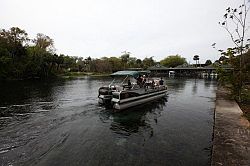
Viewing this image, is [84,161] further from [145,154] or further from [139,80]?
[139,80]

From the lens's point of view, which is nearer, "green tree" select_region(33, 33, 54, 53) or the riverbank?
the riverbank

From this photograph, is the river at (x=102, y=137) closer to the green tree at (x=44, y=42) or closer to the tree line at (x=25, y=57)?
the tree line at (x=25, y=57)

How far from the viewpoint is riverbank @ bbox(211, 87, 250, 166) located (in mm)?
7484

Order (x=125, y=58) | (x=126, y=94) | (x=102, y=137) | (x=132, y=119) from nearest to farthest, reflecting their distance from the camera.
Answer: (x=102, y=137)
(x=132, y=119)
(x=126, y=94)
(x=125, y=58)

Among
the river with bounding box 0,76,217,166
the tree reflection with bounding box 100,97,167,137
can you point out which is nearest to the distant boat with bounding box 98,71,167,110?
the tree reflection with bounding box 100,97,167,137

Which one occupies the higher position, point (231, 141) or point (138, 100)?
point (138, 100)

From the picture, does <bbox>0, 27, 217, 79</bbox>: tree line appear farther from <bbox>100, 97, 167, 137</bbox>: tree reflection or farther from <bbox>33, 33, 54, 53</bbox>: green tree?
<bbox>100, 97, 167, 137</bbox>: tree reflection

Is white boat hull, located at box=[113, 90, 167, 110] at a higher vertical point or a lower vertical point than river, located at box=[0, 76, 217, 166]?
higher

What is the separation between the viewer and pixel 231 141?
9.34 m

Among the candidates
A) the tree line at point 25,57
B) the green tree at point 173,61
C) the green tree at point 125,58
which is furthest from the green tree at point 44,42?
the green tree at point 173,61

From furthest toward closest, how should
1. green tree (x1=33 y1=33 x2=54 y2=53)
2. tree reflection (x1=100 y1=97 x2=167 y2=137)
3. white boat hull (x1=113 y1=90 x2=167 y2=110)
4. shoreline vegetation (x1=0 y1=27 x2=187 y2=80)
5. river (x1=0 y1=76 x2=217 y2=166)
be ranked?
green tree (x1=33 y1=33 x2=54 y2=53) < shoreline vegetation (x1=0 y1=27 x2=187 y2=80) < white boat hull (x1=113 y1=90 x2=167 y2=110) < tree reflection (x1=100 y1=97 x2=167 y2=137) < river (x1=0 y1=76 x2=217 y2=166)

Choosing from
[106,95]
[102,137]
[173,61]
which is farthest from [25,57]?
[173,61]

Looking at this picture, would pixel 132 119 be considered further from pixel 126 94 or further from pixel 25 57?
pixel 25 57

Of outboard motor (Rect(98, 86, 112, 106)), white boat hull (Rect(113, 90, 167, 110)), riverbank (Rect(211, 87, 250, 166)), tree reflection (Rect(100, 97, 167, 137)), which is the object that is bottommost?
tree reflection (Rect(100, 97, 167, 137))
